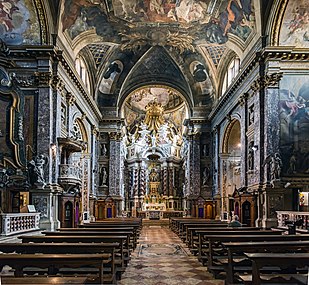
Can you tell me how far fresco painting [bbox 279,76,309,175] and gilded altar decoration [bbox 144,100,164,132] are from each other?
2582cm

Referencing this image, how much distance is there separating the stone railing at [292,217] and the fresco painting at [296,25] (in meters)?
7.26

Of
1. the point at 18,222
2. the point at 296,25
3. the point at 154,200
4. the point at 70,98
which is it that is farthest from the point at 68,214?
the point at 154,200

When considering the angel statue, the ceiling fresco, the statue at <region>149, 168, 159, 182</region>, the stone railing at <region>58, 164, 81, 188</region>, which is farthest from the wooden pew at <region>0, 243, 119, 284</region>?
Result: the statue at <region>149, 168, 159, 182</region>

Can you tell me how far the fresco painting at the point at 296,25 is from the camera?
715 inches

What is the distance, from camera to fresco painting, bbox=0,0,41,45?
18.1m

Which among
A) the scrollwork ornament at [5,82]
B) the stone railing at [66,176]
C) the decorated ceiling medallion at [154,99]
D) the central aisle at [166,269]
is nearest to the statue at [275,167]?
the central aisle at [166,269]

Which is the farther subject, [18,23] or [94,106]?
[94,106]

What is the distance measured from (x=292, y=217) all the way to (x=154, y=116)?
97.1ft

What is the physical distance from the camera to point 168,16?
24.2 meters

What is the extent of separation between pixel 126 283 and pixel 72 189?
12.6 m

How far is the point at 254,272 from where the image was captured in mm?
6027

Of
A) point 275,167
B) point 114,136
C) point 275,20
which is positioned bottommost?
point 275,167

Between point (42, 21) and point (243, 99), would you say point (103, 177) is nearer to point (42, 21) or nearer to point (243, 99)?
point (243, 99)

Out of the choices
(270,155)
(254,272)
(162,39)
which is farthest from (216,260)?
(162,39)
